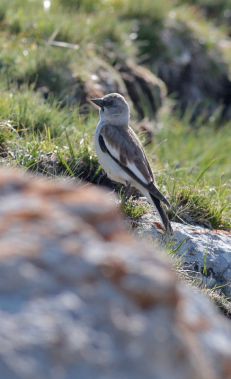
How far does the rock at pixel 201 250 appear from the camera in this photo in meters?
6.15

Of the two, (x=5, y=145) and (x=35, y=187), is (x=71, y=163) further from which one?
(x=35, y=187)

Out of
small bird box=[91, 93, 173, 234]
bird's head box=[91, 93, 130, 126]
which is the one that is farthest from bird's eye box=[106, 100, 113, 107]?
small bird box=[91, 93, 173, 234]

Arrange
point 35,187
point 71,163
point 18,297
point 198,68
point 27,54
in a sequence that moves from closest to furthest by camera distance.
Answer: point 18,297 → point 35,187 → point 71,163 → point 27,54 → point 198,68

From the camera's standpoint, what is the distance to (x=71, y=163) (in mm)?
6883

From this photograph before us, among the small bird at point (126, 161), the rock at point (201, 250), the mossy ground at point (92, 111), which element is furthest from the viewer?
the mossy ground at point (92, 111)

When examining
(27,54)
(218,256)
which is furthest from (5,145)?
(27,54)

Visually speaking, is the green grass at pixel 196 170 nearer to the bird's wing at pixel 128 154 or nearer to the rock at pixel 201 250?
the rock at pixel 201 250

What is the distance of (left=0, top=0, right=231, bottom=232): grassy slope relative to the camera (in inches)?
274

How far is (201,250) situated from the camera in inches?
251

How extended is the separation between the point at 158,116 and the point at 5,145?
13.4 feet

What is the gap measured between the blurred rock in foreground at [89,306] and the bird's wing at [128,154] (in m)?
3.71

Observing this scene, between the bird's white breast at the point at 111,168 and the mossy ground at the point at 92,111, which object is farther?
the mossy ground at the point at 92,111

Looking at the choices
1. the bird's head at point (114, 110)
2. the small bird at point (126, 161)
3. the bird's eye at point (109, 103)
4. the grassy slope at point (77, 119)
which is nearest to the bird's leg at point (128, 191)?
the small bird at point (126, 161)

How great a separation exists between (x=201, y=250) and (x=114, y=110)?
4.95 feet
